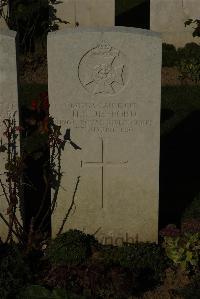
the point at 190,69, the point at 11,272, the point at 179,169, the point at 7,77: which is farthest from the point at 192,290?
the point at 190,69

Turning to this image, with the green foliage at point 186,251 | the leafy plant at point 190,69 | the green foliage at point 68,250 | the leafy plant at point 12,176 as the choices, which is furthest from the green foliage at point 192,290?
the leafy plant at point 190,69

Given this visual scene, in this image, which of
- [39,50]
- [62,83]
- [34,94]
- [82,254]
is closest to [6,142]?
[62,83]

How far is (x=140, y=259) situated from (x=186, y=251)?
0.43 m

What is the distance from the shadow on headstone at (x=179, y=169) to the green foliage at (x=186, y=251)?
86 centimetres

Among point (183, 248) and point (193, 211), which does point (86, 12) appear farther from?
point (183, 248)

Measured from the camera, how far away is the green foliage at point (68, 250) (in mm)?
6156

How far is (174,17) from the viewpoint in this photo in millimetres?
13758

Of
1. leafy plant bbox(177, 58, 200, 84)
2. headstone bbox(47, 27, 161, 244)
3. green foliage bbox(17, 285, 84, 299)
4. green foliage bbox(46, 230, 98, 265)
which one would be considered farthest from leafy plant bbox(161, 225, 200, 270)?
leafy plant bbox(177, 58, 200, 84)

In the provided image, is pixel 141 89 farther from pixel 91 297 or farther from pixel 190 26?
pixel 190 26

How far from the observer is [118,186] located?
255 inches

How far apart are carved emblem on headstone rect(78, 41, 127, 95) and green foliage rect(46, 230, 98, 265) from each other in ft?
4.59

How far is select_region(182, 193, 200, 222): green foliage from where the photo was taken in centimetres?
718

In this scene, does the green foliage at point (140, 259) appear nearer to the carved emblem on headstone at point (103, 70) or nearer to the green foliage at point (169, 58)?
the carved emblem on headstone at point (103, 70)

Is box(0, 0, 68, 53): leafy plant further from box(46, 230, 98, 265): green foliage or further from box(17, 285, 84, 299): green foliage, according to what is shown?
box(17, 285, 84, 299): green foliage
